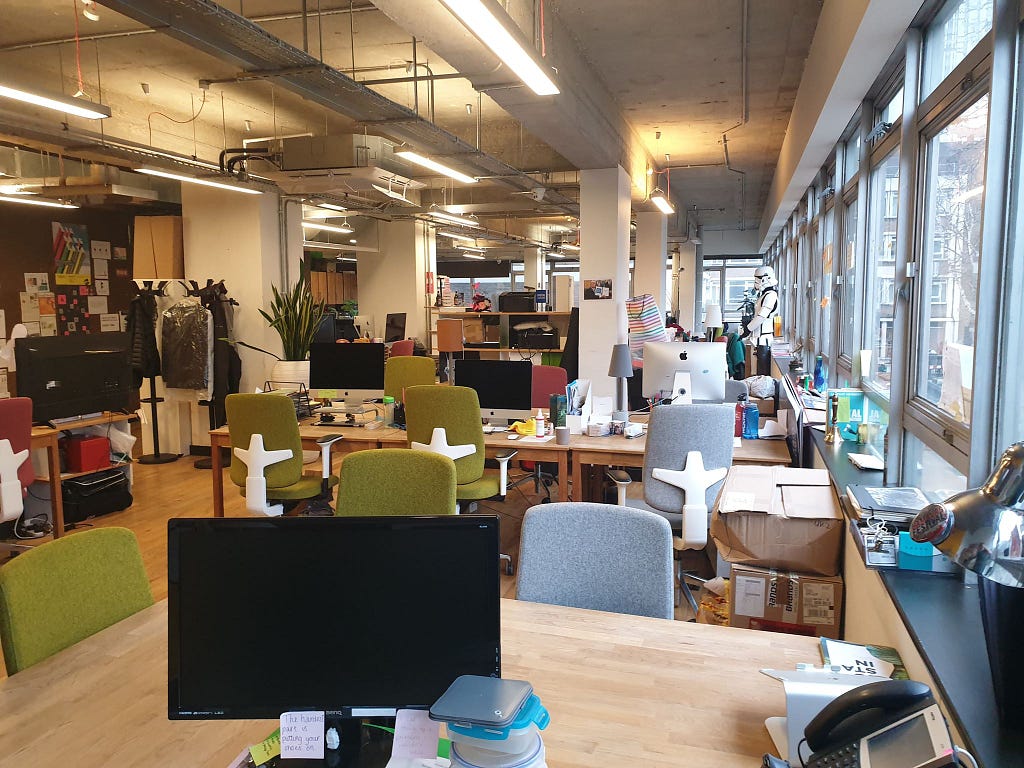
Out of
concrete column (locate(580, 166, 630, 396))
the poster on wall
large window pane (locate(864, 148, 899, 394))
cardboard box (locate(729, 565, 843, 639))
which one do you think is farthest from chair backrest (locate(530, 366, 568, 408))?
the poster on wall

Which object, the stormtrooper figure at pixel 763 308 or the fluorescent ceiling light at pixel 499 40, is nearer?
the fluorescent ceiling light at pixel 499 40

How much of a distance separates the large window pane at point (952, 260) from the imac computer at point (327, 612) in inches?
68.4

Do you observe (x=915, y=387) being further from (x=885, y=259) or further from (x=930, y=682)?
(x=930, y=682)

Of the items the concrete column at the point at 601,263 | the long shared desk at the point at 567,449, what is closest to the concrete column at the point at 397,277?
the concrete column at the point at 601,263

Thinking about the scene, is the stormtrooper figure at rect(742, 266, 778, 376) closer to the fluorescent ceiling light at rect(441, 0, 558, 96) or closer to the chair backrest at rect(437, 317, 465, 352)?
Result: the chair backrest at rect(437, 317, 465, 352)

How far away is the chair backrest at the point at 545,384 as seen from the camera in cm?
565

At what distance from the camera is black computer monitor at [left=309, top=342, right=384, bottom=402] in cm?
549

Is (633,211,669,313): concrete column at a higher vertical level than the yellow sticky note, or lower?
higher

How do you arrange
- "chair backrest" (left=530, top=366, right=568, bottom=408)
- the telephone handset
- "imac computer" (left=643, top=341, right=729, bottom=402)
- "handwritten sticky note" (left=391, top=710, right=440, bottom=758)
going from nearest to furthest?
the telephone handset < "handwritten sticky note" (left=391, top=710, right=440, bottom=758) < "imac computer" (left=643, top=341, right=729, bottom=402) < "chair backrest" (left=530, top=366, right=568, bottom=408)

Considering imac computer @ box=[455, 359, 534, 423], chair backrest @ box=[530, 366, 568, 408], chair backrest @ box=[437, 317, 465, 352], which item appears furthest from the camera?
chair backrest @ box=[437, 317, 465, 352]

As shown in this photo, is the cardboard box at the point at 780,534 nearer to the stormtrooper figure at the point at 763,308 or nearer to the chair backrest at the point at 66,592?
the chair backrest at the point at 66,592

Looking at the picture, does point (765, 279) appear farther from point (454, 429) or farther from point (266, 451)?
point (266, 451)

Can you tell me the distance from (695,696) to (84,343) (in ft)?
17.6

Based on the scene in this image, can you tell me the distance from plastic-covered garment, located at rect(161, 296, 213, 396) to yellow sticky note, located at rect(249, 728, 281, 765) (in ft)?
21.8
